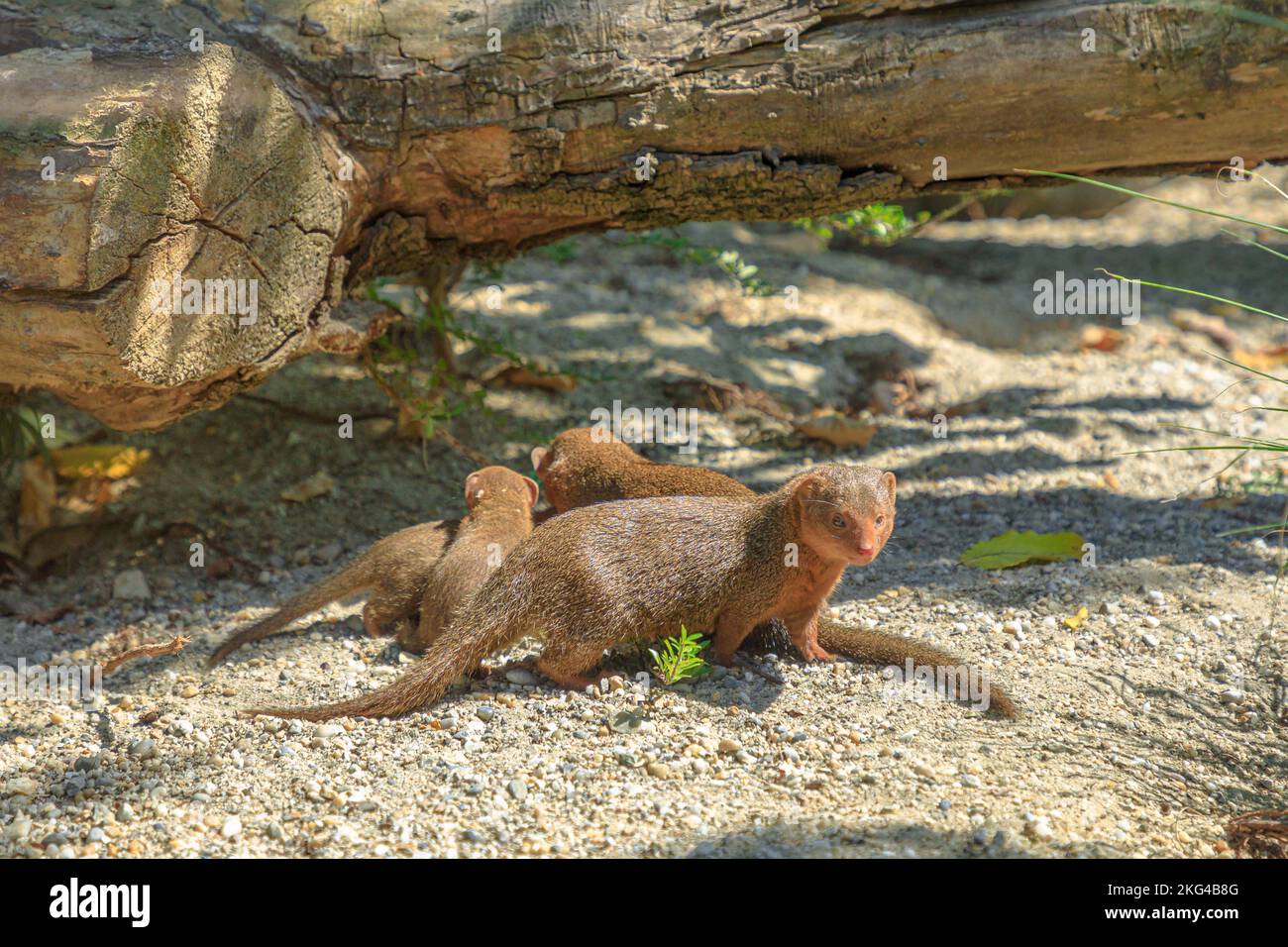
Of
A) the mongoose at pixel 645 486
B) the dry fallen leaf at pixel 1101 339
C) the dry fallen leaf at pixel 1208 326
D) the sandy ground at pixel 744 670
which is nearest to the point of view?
the sandy ground at pixel 744 670

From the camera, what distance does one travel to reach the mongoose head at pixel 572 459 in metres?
4.60

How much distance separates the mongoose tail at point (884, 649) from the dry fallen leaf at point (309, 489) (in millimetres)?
2419

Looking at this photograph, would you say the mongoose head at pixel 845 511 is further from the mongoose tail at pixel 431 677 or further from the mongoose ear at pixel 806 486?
the mongoose tail at pixel 431 677

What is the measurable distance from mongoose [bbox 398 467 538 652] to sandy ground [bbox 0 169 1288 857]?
199mm

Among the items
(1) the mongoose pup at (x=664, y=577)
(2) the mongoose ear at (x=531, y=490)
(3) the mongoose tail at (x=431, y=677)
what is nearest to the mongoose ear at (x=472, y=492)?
(2) the mongoose ear at (x=531, y=490)

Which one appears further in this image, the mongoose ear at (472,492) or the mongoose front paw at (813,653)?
the mongoose ear at (472,492)

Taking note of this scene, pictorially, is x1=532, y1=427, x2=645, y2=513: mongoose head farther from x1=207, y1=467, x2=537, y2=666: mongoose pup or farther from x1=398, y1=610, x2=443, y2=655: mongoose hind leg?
x1=398, y1=610, x2=443, y2=655: mongoose hind leg

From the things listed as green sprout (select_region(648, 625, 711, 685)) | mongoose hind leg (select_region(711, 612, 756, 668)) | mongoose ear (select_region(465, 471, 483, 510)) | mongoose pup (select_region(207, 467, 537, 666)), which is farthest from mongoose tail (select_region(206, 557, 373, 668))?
mongoose hind leg (select_region(711, 612, 756, 668))

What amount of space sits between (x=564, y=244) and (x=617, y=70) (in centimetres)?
166

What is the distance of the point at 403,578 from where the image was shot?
163 inches

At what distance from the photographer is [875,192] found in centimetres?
432

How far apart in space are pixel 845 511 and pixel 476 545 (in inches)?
52.4

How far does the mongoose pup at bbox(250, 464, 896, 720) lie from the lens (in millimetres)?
3605

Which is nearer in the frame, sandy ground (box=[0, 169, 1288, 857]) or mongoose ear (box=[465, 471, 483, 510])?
sandy ground (box=[0, 169, 1288, 857])
